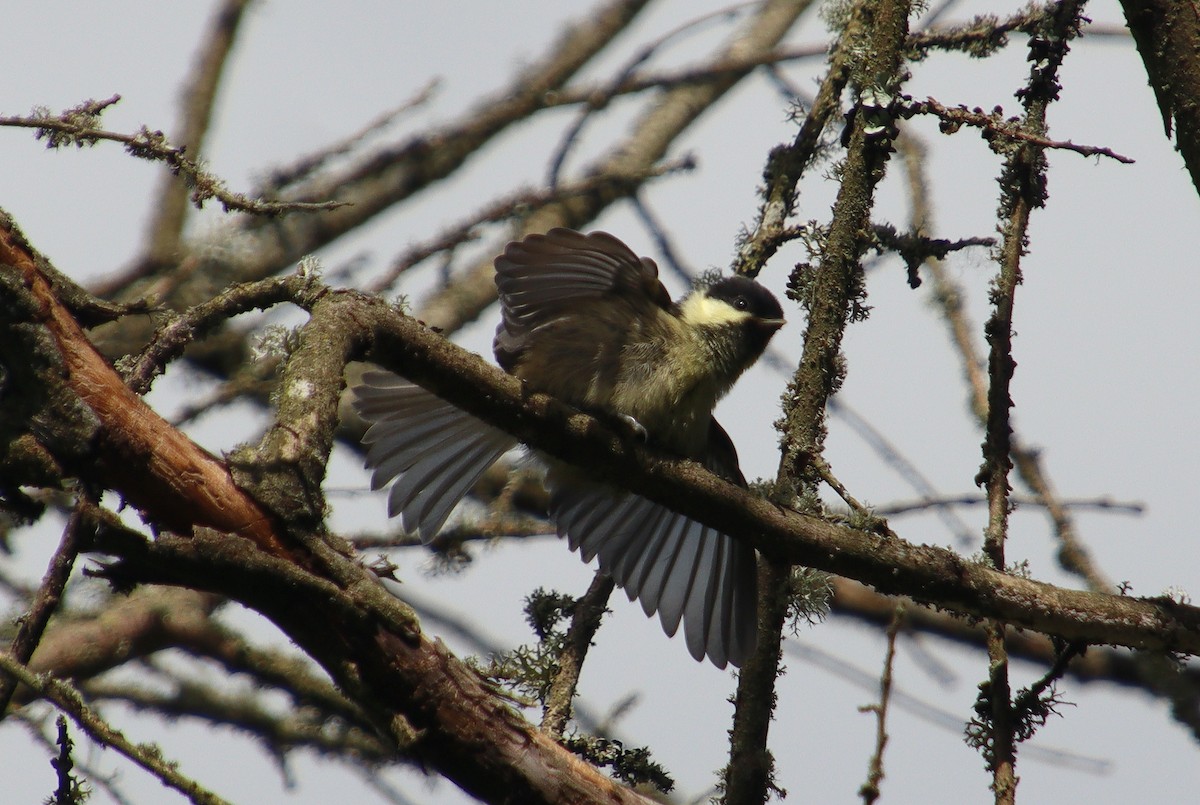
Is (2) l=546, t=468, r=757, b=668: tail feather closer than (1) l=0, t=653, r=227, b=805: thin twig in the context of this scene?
No

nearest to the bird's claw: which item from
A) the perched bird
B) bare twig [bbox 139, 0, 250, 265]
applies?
the perched bird

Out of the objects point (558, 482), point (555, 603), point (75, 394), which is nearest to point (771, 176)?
point (558, 482)

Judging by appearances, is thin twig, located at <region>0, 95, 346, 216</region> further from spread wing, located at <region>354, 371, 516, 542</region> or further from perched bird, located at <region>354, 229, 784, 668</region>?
spread wing, located at <region>354, 371, 516, 542</region>

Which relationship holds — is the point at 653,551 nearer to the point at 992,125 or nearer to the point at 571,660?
the point at 571,660

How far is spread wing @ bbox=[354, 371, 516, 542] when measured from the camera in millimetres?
3783

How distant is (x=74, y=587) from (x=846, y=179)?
3.33m

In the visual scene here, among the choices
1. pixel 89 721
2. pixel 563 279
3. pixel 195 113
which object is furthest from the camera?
pixel 195 113

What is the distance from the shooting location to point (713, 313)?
12.7ft

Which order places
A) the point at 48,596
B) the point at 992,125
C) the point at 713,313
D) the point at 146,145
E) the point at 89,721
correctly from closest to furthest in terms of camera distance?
the point at 89,721 < the point at 48,596 < the point at 146,145 < the point at 992,125 < the point at 713,313

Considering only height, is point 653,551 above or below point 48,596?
above

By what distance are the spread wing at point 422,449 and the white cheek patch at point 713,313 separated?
745mm

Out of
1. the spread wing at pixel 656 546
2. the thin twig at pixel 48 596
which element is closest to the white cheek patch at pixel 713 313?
the spread wing at pixel 656 546

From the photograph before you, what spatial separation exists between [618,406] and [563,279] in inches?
17.3

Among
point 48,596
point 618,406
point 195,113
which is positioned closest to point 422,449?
point 618,406
